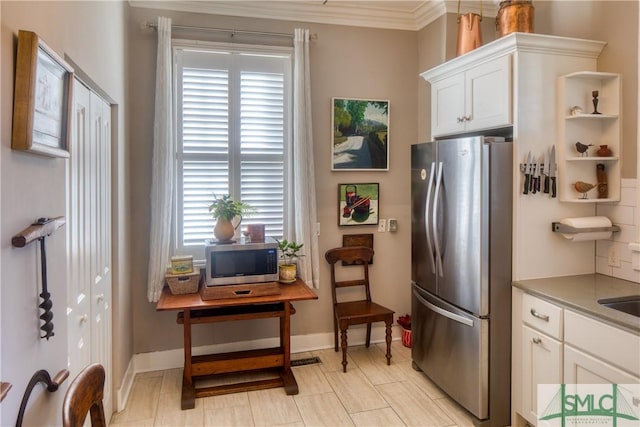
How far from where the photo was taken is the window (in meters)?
3.28

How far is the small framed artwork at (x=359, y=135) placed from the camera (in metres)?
3.59

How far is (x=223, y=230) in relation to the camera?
3.06 meters

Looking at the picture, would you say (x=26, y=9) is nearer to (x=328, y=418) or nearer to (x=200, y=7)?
(x=200, y=7)

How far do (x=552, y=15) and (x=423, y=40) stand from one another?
3.56 ft

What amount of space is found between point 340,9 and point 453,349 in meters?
2.78

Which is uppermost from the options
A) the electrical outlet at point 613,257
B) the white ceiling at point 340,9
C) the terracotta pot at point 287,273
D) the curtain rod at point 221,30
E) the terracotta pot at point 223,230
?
the white ceiling at point 340,9

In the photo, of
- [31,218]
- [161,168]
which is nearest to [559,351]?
[31,218]

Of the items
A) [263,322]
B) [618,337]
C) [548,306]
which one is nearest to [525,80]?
[548,306]

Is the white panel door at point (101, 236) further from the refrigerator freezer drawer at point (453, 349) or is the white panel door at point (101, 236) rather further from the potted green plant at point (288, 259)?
the refrigerator freezer drawer at point (453, 349)

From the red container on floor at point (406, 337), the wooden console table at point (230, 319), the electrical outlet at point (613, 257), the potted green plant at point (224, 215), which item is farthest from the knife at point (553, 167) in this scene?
the potted green plant at point (224, 215)

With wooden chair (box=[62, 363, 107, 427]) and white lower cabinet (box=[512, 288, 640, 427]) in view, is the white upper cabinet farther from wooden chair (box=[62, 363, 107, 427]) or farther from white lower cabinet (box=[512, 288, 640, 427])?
wooden chair (box=[62, 363, 107, 427])

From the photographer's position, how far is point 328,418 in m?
2.65

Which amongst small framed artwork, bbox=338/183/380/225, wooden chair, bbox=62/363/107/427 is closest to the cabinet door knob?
small framed artwork, bbox=338/183/380/225

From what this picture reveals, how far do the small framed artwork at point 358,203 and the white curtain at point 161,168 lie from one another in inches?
55.5
